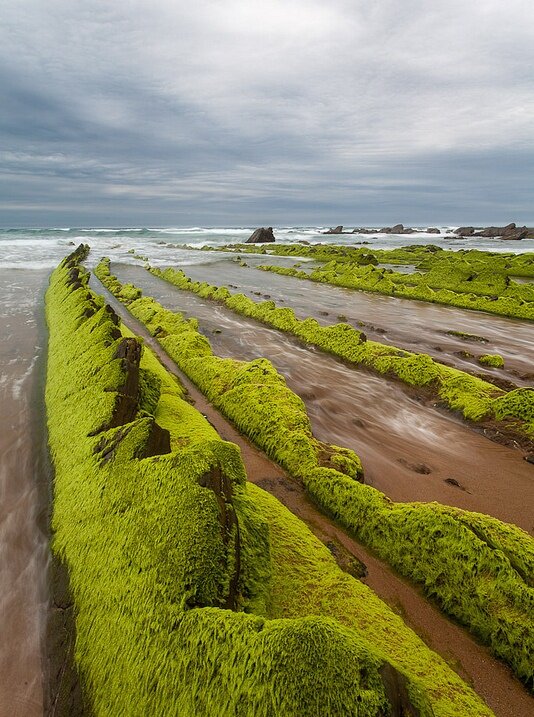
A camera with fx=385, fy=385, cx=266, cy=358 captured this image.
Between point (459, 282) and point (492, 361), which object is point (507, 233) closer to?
point (459, 282)

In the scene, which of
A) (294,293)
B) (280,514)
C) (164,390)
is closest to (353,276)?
(294,293)

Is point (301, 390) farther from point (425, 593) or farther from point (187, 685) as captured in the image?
point (187, 685)

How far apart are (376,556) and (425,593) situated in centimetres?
58

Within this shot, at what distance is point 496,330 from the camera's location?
15781 mm

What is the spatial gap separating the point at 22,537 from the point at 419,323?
16109 millimetres

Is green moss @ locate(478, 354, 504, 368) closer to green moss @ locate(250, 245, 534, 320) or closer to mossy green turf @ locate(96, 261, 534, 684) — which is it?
mossy green turf @ locate(96, 261, 534, 684)

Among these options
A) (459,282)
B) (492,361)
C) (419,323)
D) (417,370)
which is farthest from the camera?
(459,282)

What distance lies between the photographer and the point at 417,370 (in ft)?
32.3

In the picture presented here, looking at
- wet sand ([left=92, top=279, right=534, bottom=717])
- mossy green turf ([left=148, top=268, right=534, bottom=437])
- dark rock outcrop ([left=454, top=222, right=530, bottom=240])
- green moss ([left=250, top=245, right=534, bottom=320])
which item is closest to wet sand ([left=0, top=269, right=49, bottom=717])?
wet sand ([left=92, top=279, right=534, bottom=717])

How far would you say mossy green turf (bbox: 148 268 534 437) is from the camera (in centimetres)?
764

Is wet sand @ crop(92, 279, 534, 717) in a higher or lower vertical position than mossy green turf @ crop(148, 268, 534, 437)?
lower

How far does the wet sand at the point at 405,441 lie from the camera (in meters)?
5.45

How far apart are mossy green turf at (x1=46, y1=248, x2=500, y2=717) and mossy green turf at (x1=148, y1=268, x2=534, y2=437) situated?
5.34m

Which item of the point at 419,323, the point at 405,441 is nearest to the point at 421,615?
the point at 405,441
